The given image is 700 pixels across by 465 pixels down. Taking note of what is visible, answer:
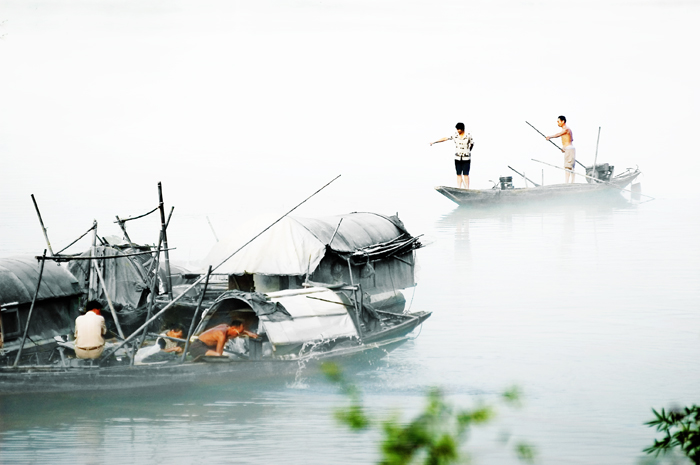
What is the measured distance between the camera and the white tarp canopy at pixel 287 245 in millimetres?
11844

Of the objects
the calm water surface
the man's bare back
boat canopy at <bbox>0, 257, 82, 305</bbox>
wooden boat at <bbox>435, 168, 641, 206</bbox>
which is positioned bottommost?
the calm water surface

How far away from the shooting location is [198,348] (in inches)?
384

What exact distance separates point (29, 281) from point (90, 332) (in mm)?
1652

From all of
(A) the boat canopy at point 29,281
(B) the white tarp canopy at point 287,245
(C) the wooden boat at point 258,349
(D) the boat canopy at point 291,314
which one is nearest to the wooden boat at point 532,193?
(B) the white tarp canopy at point 287,245

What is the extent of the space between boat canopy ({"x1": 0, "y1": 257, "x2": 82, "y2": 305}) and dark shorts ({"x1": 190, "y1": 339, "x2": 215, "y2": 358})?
Result: 6.40ft

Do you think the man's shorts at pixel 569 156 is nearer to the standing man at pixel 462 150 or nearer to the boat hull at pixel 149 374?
the standing man at pixel 462 150

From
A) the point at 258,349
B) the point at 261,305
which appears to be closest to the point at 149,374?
the point at 258,349

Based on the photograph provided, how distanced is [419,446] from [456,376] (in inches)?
330

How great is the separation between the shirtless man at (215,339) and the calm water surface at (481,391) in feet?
1.54

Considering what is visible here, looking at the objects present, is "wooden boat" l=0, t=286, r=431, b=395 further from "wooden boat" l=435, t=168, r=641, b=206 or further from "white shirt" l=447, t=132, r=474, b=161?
"wooden boat" l=435, t=168, r=641, b=206

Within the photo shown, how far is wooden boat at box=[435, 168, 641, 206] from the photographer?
87.0ft

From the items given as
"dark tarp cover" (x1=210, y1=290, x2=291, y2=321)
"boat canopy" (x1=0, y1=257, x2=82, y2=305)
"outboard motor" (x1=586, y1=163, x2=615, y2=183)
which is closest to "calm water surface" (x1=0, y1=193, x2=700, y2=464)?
"dark tarp cover" (x1=210, y1=290, x2=291, y2=321)

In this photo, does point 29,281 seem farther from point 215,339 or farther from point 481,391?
point 481,391

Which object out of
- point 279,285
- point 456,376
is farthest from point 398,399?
point 279,285
